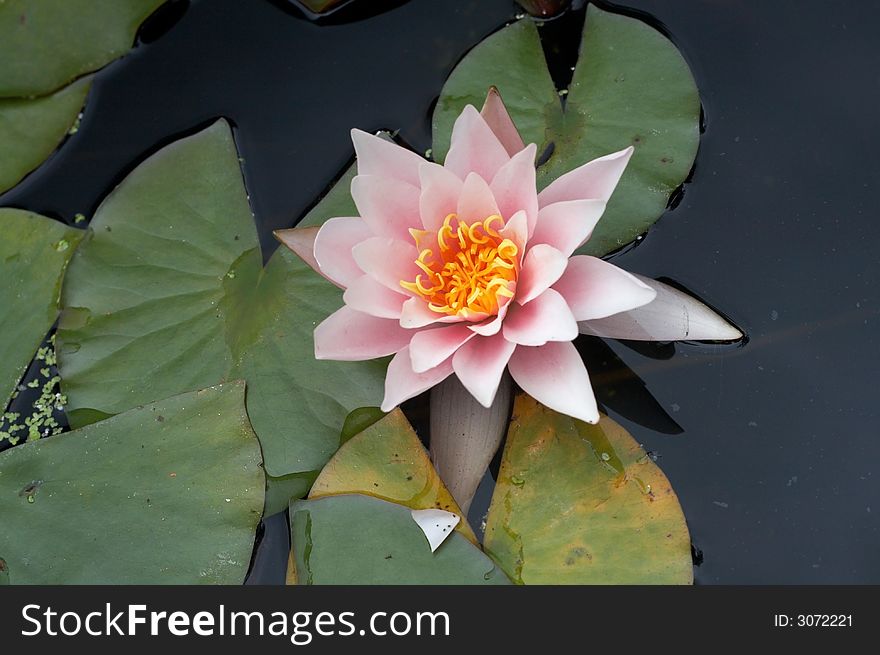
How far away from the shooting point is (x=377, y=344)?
1929mm

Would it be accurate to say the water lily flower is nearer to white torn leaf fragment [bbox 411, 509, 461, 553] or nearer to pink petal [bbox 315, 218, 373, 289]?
pink petal [bbox 315, 218, 373, 289]

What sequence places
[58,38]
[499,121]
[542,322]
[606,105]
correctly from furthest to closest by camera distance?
1. [58,38]
2. [606,105]
3. [499,121]
4. [542,322]

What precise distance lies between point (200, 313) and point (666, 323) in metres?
1.33

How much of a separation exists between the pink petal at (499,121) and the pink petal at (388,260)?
1.23ft

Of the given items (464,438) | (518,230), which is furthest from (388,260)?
(464,438)

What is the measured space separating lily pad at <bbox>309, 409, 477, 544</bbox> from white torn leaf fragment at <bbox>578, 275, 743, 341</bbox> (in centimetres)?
57

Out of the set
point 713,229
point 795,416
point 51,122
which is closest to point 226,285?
point 51,122

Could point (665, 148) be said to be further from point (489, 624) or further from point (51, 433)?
point (51, 433)

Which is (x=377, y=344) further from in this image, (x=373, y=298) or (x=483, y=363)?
(x=483, y=363)

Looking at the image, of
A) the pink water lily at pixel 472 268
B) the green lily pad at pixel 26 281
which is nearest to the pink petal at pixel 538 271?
the pink water lily at pixel 472 268

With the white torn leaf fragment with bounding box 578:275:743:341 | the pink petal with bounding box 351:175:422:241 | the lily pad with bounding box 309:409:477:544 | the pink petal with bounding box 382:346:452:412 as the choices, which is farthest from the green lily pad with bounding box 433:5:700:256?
the lily pad with bounding box 309:409:477:544

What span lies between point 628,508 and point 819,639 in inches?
23.2

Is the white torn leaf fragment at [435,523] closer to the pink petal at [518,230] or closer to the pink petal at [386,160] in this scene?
the pink petal at [518,230]

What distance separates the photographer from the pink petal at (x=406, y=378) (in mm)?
Result: 1821
